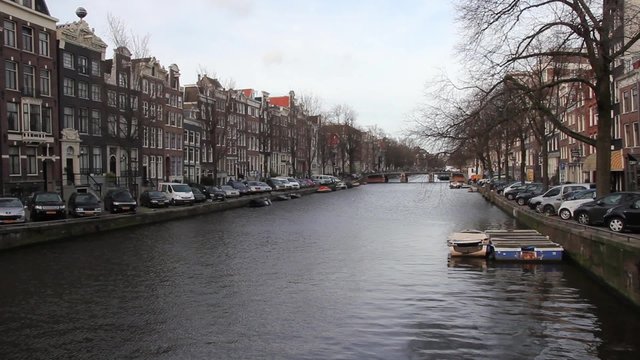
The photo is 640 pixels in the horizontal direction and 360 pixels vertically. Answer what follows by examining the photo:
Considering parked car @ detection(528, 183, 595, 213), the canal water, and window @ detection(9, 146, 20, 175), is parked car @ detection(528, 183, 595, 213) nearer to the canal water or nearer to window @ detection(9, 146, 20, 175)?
the canal water

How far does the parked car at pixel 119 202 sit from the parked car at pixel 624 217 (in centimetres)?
3071

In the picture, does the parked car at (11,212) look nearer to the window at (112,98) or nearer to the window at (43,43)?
the window at (112,98)

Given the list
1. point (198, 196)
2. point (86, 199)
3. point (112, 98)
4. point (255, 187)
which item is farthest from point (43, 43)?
point (255, 187)

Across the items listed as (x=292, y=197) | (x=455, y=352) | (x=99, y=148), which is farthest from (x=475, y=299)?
(x=292, y=197)

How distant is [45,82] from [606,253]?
4761 centimetres

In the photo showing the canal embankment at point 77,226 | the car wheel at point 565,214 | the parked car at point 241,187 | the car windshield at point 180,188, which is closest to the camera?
the canal embankment at point 77,226

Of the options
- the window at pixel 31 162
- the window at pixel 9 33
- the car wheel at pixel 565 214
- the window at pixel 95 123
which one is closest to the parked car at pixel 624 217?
the car wheel at pixel 565 214

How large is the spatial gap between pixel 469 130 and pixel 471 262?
6019mm

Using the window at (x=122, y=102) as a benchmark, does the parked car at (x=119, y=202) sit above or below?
below

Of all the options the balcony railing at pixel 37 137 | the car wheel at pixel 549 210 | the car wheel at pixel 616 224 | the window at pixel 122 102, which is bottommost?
the car wheel at pixel 549 210

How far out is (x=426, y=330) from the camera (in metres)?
13.6

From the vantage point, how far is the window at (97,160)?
57844 millimetres

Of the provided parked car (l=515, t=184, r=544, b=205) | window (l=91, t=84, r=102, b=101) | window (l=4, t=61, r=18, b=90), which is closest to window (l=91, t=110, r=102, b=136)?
window (l=91, t=84, r=102, b=101)

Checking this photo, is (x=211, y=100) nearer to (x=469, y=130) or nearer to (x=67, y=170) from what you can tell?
(x=67, y=170)
